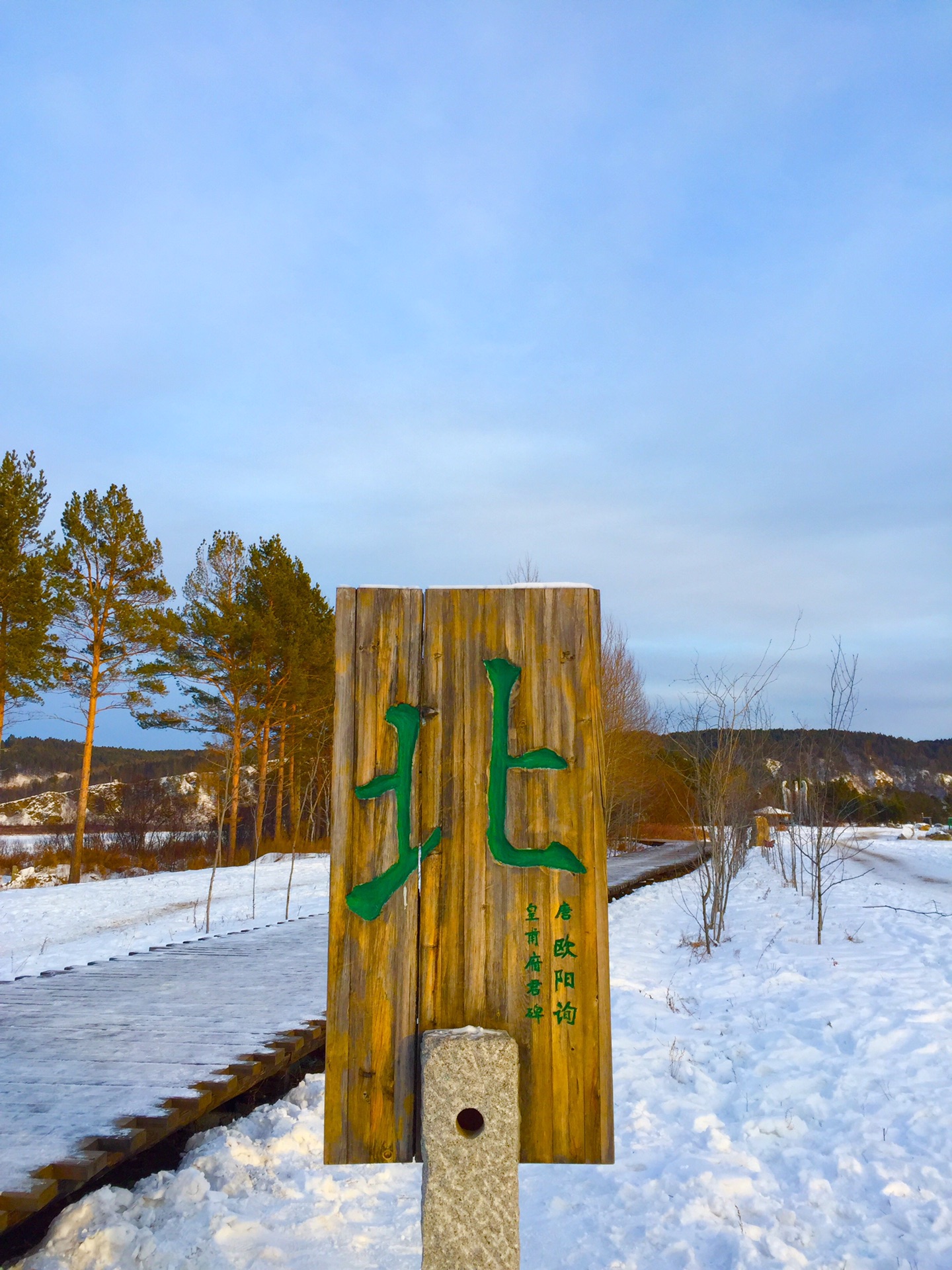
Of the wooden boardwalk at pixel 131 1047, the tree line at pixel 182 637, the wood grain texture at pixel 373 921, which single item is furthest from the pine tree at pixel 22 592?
the wood grain texture at pixel 373 921

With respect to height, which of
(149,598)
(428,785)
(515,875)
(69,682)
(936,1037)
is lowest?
(936,1037)

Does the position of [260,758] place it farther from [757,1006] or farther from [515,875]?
[515,875]

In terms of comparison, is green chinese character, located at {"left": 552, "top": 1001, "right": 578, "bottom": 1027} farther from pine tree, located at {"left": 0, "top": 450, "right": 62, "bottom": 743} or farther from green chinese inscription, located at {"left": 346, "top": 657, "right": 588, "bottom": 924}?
pine tree, located at {"left": 0, "top": 450, "right": 62, "bottom": 743}

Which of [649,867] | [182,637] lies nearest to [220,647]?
[182,637]

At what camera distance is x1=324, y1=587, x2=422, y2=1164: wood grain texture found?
209 centimetres

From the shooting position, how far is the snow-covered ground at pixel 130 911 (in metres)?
9.66

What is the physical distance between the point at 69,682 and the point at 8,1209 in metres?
18.0

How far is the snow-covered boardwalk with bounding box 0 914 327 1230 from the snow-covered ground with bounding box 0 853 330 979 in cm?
171

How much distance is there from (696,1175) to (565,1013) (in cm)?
218

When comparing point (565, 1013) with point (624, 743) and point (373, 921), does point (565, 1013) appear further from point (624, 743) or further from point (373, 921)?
point (624, 743)

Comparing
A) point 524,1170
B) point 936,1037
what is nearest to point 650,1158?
point 524,1170

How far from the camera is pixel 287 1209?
355 centimetres

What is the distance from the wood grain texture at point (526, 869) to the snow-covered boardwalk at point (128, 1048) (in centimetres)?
190

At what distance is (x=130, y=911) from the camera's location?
1320 cm
